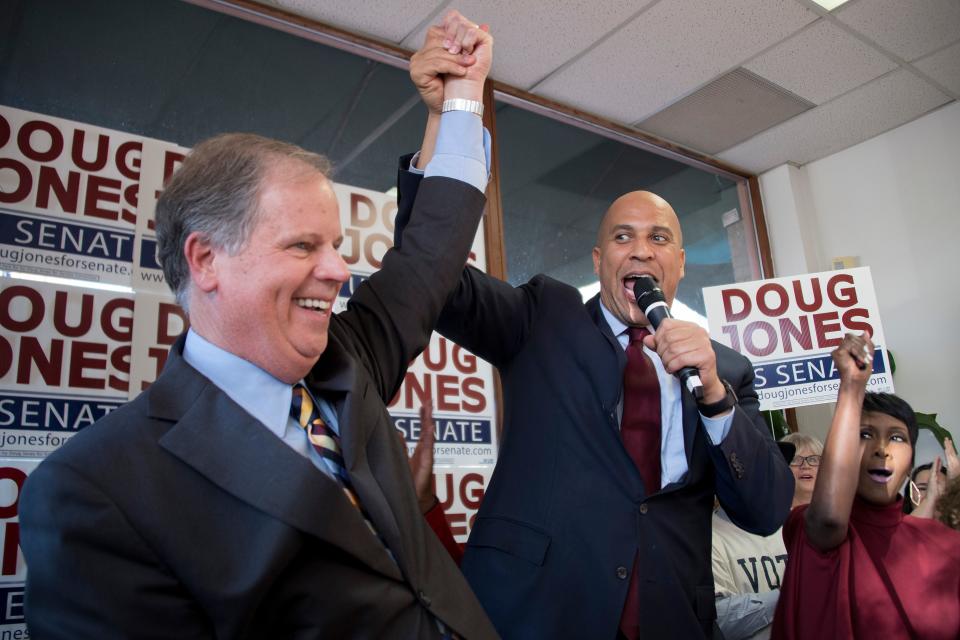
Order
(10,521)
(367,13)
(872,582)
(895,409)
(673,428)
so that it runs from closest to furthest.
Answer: (673,428) < (872,582) < (895,409) < (10,521) < (367,13)

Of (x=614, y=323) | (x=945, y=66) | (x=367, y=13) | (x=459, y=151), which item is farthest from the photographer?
(x=945, y=66)

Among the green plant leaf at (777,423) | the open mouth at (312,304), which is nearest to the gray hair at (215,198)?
the open mouth at (312,304)

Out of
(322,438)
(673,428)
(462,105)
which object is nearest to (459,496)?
(673,428)

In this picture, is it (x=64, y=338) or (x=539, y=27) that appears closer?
(x=64, y=338)

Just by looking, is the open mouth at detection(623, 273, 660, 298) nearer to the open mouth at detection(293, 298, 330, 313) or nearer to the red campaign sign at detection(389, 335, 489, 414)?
the open mouth at detection(293, 298, 330, 313)

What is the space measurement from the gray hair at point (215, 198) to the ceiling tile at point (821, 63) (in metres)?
3.58

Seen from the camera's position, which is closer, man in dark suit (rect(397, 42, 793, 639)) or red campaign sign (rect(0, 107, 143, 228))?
man in dark suit (rect(397, 42, 793, 639))

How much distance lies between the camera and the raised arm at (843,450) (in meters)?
1.76

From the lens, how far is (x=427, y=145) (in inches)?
54.8

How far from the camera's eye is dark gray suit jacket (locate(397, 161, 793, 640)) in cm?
138

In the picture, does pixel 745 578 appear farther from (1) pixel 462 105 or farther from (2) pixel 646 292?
(1) pixel 462 105

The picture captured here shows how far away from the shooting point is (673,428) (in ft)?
5.11

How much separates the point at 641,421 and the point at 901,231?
4024mm

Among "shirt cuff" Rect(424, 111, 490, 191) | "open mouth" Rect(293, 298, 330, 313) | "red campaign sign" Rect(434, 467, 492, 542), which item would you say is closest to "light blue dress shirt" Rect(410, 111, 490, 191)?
"shirt cuff" Rect(424, 111, 490, 191)
